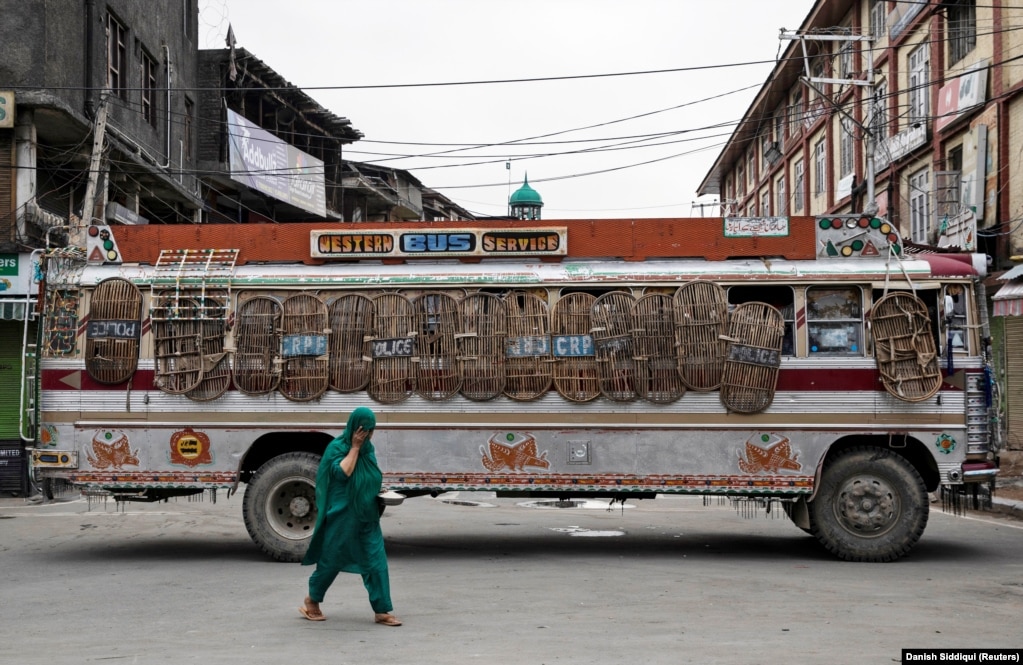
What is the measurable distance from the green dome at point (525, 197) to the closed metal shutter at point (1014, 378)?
29.5 metres

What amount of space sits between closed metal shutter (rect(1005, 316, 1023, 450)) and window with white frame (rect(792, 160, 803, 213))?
783 inches

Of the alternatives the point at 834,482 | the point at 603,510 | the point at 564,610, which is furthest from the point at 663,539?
the point at 564,610

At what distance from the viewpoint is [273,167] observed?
3095 centimetres

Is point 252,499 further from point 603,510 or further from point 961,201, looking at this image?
point 961,201

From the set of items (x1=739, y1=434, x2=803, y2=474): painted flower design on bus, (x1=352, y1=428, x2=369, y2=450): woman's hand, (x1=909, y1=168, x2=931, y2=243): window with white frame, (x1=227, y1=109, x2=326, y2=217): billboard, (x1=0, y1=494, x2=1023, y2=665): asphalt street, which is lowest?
(x1=0, y1=494, x2=1023, y2=665): asphalt street

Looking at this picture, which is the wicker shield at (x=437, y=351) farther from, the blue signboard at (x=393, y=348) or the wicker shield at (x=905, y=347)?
the wicker shield at (x=905, y=347)

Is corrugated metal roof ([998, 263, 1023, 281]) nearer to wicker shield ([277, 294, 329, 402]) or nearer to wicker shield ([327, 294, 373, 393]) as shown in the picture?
wicker shield ([327, 294, 373, 393])

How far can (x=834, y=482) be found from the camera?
1040 cm

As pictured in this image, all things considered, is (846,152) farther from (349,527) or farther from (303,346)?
(349,527)

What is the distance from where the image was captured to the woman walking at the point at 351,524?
24.0ft

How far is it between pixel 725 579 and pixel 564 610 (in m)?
2.05

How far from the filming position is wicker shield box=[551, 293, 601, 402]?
34.4 feet

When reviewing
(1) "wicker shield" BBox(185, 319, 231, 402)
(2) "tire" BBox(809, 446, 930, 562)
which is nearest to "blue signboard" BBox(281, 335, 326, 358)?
(1) "wicker shield" BBox(185, 319, 231, 402)

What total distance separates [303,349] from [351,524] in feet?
11.8
